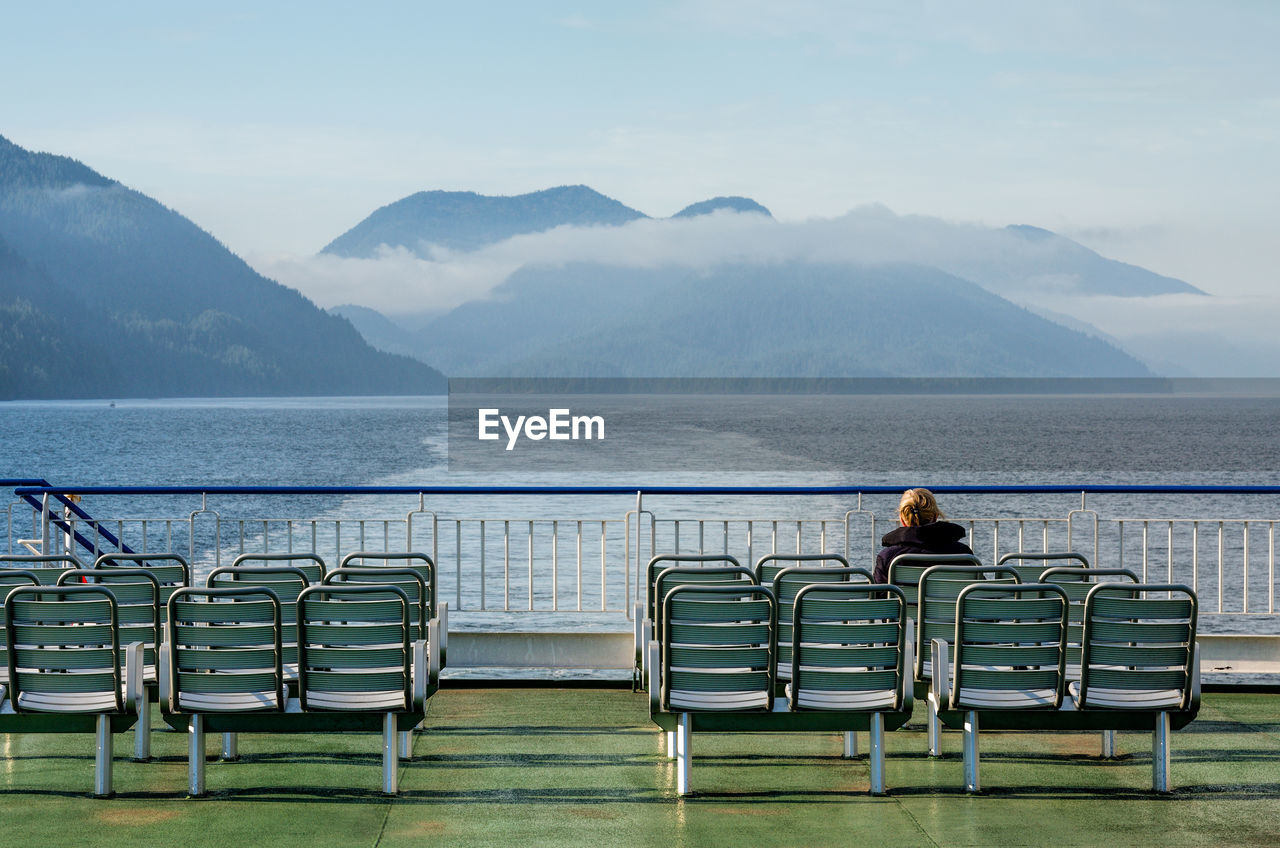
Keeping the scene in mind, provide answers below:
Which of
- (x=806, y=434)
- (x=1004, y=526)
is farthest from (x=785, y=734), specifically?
(x=806, y=434)

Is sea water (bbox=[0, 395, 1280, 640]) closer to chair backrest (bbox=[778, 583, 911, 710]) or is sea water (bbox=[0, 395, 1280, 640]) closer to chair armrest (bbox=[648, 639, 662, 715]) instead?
chair backrest (bbox=[778, 583, 911, 710])

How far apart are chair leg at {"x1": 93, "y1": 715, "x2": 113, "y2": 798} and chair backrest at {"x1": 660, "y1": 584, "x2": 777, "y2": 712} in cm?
223

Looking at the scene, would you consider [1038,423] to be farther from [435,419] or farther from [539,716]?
[539,716]

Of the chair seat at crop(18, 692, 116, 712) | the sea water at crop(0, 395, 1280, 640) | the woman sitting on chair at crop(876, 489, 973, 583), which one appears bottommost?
the sea water at crop(0, 395, 1280, 640)

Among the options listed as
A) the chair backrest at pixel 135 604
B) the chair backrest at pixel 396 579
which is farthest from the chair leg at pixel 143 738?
the chair backrest at pixel 396 579

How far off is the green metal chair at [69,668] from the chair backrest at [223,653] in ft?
0.72

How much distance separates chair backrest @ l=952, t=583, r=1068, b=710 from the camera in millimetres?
5184

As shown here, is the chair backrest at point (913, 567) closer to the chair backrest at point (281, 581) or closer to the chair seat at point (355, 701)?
the chair seat at point (355, 701)

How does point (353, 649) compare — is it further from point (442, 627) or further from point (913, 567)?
point (913, 567)

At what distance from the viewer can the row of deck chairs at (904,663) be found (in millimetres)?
5117

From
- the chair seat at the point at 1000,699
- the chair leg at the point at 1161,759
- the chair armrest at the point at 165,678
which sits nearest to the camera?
the chair armrest at the point at 165,678

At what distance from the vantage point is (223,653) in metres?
5.10

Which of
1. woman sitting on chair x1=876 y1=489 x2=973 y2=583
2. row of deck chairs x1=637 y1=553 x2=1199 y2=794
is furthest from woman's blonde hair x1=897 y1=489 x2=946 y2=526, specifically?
row of deck chairs x1=637 y1=553 x2=1199 y2=794

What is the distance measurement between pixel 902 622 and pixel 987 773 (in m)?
1.11
